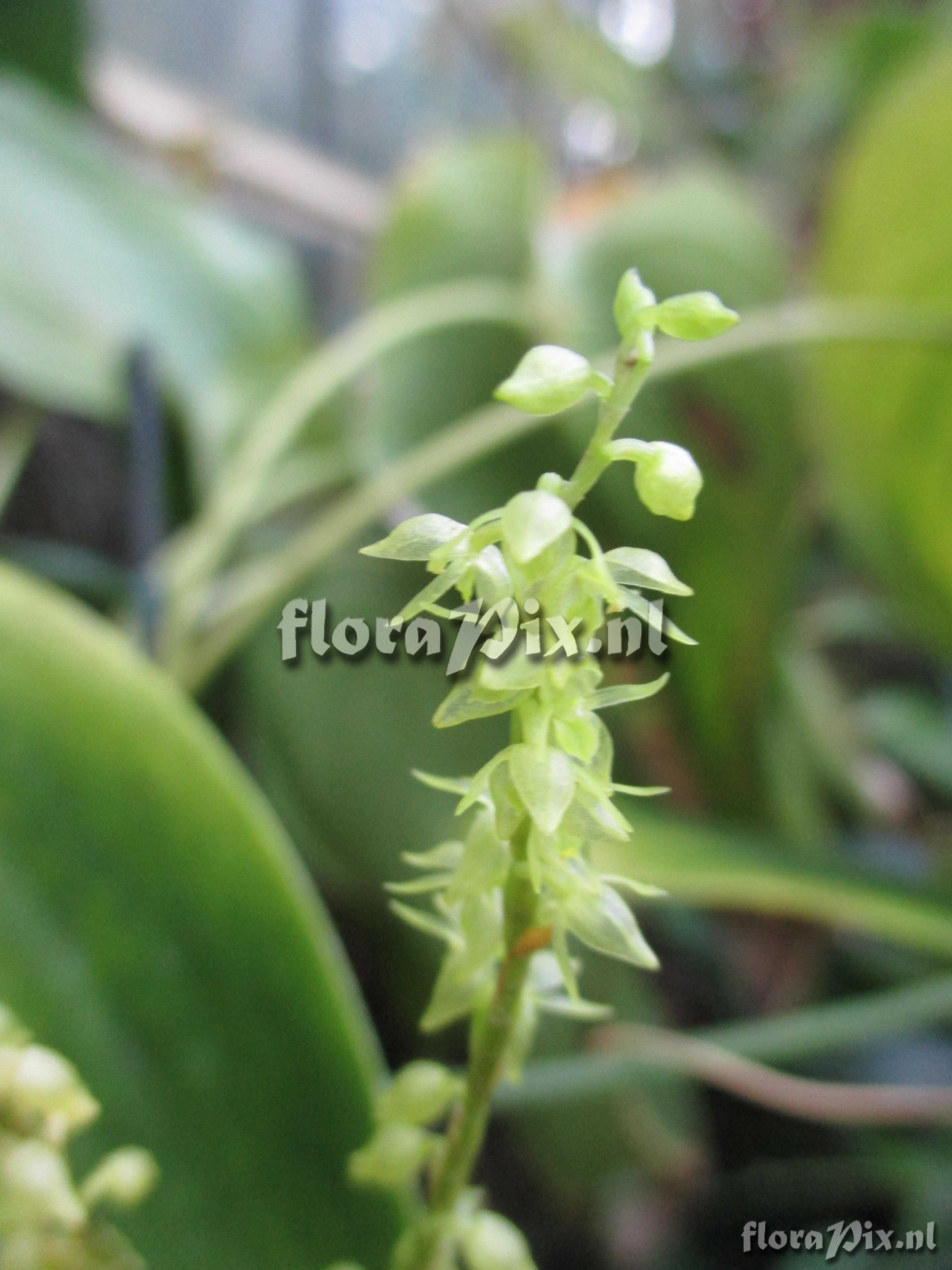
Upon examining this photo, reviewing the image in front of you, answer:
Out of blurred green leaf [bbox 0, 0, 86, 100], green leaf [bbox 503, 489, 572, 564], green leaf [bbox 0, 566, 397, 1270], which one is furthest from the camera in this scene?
blurred green leaf [bbox 0, 0, 86, 100]

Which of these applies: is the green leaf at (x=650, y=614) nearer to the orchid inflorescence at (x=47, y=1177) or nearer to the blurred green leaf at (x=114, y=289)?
the orchid inflorescence at (x=47, y=1177)

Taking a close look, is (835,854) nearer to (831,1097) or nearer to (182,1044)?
(831,1097)

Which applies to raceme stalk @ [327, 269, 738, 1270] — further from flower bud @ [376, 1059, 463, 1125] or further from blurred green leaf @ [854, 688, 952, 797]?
blurred green leaf @ [854, 688, 952, 797]

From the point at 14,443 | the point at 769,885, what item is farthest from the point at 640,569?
the point at 14,443

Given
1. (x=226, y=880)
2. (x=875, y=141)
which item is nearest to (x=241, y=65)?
(x=875, y=141)

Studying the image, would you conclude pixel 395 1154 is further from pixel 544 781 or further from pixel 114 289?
pixel 114 289

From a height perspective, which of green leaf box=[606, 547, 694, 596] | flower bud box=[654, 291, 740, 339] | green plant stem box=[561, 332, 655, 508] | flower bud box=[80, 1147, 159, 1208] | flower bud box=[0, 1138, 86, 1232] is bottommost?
flower bud box=[80, 1147, 159, 1208]

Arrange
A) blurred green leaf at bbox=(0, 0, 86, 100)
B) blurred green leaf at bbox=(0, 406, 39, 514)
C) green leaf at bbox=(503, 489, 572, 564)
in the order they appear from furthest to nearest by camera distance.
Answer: blurred green leaf at bbox=(0, 0, 86, 100) < blurred green leaf at bbox=(0, 406, 39, 514) < green leaf at bbox=(503, 489, 572, 564)

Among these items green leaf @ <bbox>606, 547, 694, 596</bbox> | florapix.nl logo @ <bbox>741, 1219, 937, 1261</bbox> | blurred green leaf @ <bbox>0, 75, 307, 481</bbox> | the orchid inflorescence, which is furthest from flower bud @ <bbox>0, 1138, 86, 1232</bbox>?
blurred green leaf @ <bbox>0, 75, 307, 481</bbox>

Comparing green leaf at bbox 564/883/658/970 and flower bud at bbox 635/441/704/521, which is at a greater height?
flower bud at bbox 635/441/704/521

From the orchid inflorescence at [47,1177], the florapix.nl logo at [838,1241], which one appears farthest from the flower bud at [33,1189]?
the florapix.nl logo at [838,1241]
